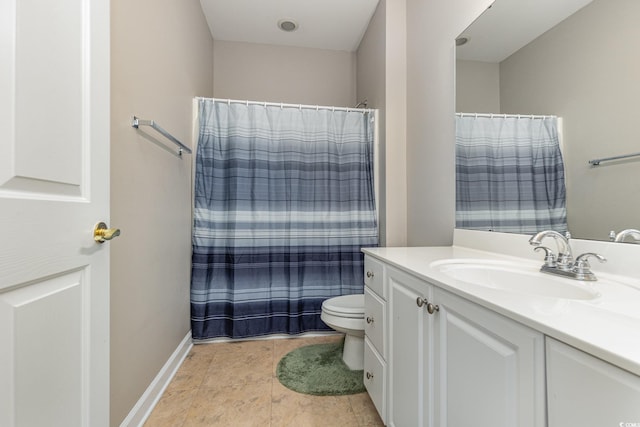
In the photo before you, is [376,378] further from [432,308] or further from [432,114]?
[432,114]

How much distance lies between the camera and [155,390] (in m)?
1.39

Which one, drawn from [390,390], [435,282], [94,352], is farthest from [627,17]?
[94,352]

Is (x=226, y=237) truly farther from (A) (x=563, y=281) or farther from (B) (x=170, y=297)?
(A) (x=563, y=281)

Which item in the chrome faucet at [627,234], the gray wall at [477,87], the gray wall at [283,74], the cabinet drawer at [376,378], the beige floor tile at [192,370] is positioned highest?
the gray wall at [283,74]

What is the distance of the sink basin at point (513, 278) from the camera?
2.60 feet

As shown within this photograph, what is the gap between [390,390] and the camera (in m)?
1.09

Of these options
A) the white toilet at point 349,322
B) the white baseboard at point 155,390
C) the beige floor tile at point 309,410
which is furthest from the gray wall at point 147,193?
the white toilet at point 349,322

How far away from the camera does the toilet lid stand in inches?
62.1

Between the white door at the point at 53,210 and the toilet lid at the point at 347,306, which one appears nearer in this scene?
the white door at the point at 53,210

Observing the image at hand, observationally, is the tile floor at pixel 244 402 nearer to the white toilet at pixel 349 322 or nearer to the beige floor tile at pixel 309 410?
the beige floor tile at pixel 309 410

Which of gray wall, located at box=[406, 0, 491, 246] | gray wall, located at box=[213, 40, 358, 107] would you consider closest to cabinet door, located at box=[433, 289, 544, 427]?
gray wall, located at box=[406, 0, 491, 246]

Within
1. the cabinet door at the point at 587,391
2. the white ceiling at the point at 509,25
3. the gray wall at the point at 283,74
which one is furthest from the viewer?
the gray wall at the point at 283,74

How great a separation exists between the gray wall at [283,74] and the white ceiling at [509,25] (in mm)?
1526

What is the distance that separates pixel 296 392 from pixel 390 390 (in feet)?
2.06
